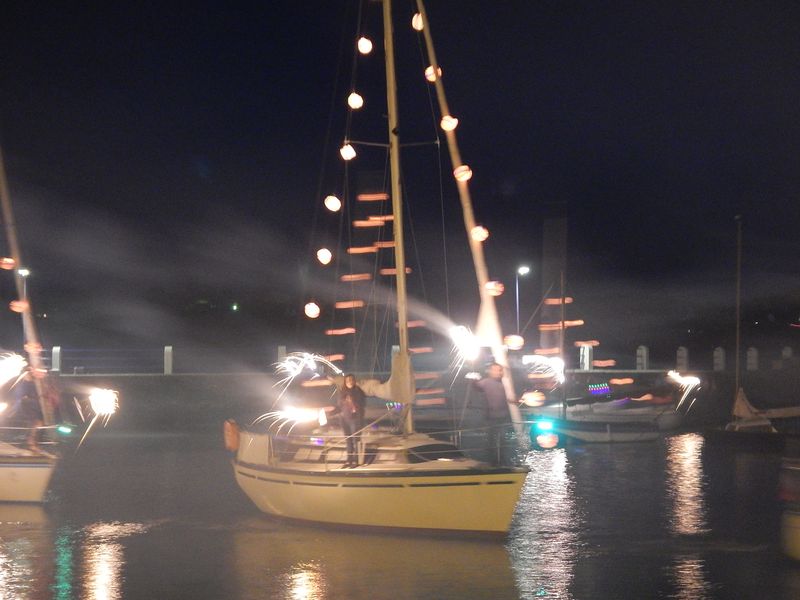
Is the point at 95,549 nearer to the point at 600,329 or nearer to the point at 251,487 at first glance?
the point at 251,487

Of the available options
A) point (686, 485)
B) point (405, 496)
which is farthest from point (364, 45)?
point (686, 485)

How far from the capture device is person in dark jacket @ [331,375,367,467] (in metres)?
13.6

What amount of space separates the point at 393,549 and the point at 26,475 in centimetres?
657

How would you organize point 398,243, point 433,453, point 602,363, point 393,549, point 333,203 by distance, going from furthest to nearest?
point 602,363, point 333,203, point 398,243, point 433,453, point 393,549

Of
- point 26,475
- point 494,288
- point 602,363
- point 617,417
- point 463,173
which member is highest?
point 463,173

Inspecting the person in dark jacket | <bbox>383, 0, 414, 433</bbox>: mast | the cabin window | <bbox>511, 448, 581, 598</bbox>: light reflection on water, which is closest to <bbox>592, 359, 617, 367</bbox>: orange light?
<bbox>511, 448, 581, 598</bbox>: light reflection on water

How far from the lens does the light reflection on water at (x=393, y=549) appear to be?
32.2 ft

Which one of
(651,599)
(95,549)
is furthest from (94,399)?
(651,599)

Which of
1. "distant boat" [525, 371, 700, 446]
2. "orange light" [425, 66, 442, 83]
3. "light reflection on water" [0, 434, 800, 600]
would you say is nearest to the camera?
"light reflection on water" [0, 434, 800, 600]

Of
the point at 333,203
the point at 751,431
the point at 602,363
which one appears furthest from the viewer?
the point at 602,363

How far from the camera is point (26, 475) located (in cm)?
1537

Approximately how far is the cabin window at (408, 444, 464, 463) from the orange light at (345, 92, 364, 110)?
5298 millimetres

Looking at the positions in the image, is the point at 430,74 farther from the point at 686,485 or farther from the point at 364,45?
the point at 686,485

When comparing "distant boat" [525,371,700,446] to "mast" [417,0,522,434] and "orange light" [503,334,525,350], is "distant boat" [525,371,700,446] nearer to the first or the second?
"mast" [417,0,522,434]
